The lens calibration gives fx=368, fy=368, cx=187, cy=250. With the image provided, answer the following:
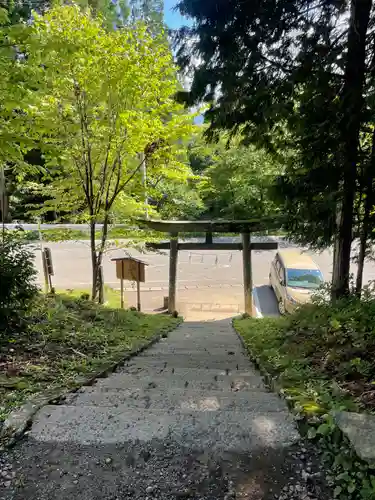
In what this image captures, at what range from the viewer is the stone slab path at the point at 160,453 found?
5.28 ft

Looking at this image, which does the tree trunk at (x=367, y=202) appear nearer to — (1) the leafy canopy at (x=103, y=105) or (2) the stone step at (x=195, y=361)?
(2) the stone step at (x=195, y=361)

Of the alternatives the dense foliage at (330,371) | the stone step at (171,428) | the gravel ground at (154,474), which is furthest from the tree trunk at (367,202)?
the gravel ground at (154,474)

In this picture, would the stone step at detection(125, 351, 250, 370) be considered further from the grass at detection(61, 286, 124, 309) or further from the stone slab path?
the grass at detection(61, 286, 124, 309)

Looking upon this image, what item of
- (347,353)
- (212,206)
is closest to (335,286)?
(347,353)

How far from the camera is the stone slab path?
161 cm

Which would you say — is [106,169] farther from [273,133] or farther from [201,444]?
[201,444]

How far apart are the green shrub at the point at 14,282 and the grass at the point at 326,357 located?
2962mm

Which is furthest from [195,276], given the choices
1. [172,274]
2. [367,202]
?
[367,202]

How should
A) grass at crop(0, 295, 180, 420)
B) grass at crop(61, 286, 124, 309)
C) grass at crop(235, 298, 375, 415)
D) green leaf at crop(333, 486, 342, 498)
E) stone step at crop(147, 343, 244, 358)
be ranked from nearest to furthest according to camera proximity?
green leaf at crop(333, 486, 342, 498)
grass at crop(235, 298, 375, 415)
grass at crop(0, 295, 180, 420)
stone step at crop(147, 343, 244, 358)
grass at crop(61, 286, 124, 309)

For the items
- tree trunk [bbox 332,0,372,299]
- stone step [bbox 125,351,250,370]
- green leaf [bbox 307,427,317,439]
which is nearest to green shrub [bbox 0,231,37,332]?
stone step [bbox 125,351,250,370]

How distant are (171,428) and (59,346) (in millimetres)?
2507

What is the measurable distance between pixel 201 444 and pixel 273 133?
14.3 feet

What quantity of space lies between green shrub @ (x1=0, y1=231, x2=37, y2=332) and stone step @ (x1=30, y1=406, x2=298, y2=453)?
246 cm

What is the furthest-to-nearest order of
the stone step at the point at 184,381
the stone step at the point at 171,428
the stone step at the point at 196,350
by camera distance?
the stone step at the point at 196,350
the stone step at the point at 184,381
the stone step at the point at 171,428
